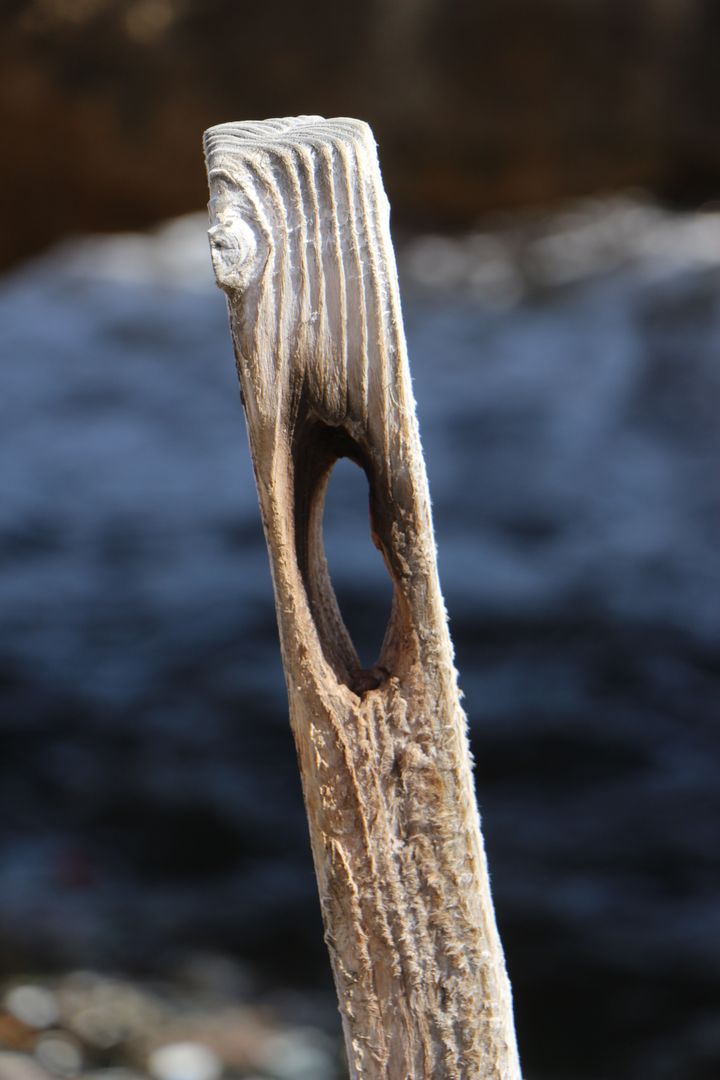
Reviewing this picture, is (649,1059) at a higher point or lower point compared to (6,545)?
lower

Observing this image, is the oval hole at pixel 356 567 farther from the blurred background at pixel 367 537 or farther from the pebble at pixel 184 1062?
the pebble at pixel 184 1062

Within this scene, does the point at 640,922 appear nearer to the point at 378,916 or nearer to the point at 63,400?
the point at 378,916

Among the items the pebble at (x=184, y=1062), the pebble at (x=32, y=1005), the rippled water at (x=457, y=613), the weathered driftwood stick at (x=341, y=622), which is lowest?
the weathered driftwood stick at (x=341, y=622)

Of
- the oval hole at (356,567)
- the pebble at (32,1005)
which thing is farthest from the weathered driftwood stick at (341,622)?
the oval hole at (356,567)

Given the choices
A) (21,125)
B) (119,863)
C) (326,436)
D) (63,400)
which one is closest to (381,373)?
(326,436)

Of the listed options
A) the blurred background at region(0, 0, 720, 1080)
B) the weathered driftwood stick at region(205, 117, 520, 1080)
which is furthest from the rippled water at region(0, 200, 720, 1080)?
the weathered driftwood stick at region(205, 117, 520, 1080)

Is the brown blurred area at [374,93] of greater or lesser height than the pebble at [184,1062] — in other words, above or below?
above

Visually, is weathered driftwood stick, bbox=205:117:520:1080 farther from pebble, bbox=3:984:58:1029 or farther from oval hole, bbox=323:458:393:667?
oval hole, bbox=323:458:393:667
